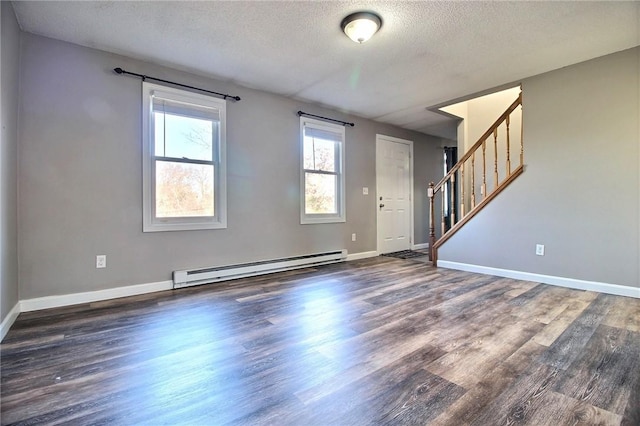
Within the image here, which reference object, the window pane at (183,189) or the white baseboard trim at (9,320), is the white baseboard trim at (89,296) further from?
the window pane at (183,189)

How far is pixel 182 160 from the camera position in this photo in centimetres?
336

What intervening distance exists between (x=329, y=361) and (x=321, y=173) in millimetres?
3233

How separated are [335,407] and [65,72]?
11.5 feet

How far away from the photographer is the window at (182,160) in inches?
124

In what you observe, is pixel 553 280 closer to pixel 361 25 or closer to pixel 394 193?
pixel 394 193

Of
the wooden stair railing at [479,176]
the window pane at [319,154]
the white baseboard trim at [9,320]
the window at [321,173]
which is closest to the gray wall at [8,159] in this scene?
the white baseboard trim at [9,320]

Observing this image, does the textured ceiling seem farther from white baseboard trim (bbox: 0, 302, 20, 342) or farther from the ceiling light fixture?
white baseboard trim (bbox: 0, 302, 20, 342)

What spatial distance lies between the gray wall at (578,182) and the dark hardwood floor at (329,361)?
0.52 m

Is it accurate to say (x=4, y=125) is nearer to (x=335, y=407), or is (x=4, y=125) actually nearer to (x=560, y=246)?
(x=335, y=407)

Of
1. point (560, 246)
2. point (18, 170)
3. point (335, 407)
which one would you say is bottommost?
point (335, 407)

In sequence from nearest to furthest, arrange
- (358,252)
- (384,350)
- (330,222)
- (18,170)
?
1. (384,350)
2. (18,170)
3. (330,222)
4. (358,252)

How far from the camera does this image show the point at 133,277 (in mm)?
3068

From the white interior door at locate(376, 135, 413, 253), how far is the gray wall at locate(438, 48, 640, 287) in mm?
1941

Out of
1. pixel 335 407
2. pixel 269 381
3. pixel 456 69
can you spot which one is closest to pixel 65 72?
pixel 269 381
